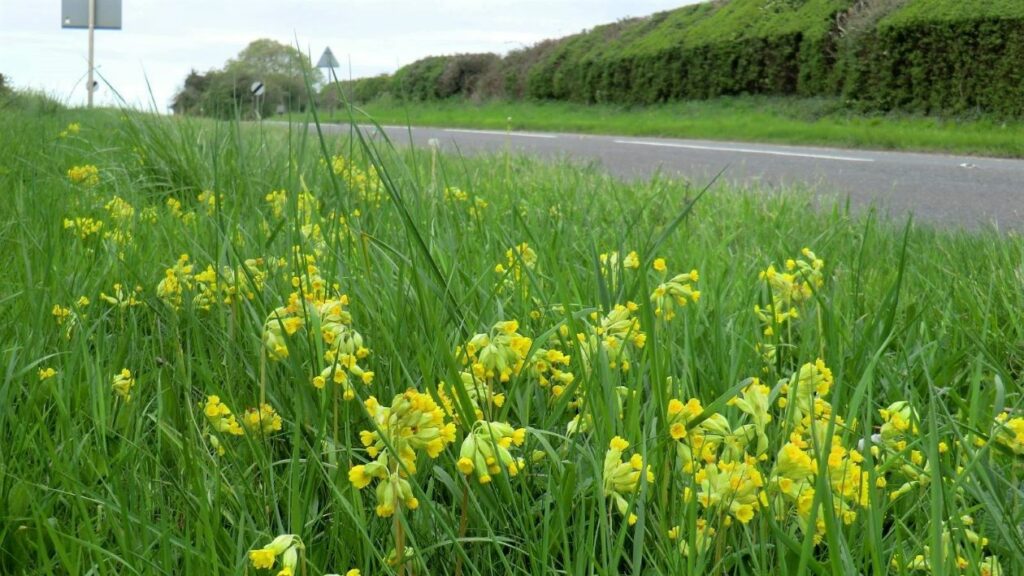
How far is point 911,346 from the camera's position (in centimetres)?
196

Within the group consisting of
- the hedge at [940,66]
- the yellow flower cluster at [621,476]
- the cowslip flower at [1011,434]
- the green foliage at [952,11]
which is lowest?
the yellow flower cluster at [621,476]

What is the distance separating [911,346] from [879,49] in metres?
16.1

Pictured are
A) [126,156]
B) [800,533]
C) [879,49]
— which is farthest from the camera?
[879,49]

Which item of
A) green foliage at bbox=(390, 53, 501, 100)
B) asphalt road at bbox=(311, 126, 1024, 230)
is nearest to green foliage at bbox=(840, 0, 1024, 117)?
asphalt road at bbox=(311, 126, 1024, 230)

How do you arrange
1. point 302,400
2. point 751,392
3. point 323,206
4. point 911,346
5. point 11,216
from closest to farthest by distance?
point 751,392
point 302,400
point 911,346
point 11,216
point 323,206

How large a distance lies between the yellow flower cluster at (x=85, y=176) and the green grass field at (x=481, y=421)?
2.70 feet

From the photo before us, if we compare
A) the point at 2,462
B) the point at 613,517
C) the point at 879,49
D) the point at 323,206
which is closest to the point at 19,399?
the point at 2,462

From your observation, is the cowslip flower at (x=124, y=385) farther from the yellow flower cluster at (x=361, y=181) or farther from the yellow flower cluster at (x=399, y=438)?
the yellow flower cluster at (x=361, y=181)

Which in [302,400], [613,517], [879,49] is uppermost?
[879,49]

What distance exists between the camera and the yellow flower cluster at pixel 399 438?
0.97 metres

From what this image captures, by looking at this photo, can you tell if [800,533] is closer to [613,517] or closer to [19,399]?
[613,517]

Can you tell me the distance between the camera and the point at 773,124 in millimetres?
16625

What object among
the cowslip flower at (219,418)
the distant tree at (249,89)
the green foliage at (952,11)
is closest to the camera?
the cowslip flower at (219,418)

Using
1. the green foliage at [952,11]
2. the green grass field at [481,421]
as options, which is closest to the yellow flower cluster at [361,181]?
Answer: the green grass field at [481,421]
